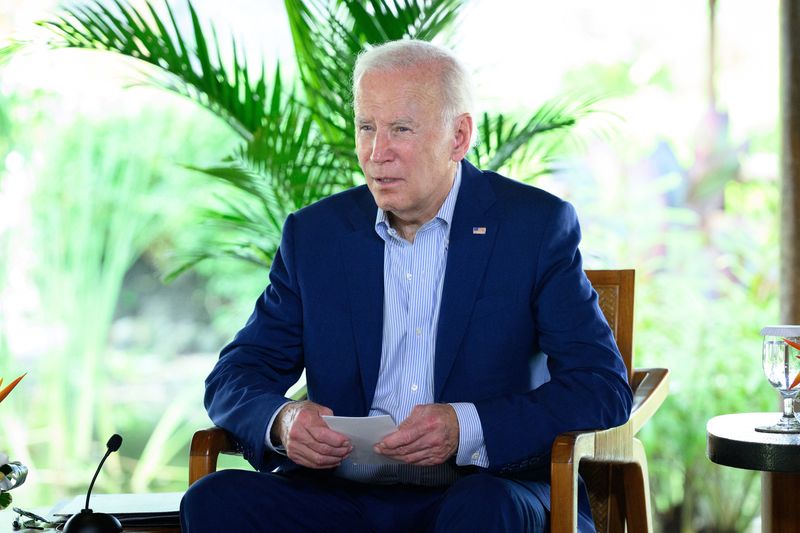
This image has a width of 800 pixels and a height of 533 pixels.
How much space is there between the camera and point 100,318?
4.71 m

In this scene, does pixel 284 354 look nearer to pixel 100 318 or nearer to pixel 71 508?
pixel 71 508

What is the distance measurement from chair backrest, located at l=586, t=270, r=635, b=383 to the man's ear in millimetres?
547

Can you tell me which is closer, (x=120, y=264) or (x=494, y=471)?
(x=494, y=471)

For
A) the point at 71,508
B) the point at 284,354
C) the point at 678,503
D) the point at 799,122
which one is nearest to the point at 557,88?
the point at 799,122

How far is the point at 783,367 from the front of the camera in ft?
7.40

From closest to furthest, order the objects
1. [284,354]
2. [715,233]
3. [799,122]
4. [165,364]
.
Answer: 1. [284,354]
2. [799,122]
3. [715,233]
4. [165,364]

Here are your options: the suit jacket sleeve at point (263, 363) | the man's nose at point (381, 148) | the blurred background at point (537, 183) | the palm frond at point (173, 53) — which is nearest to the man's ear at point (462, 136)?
the man's nose at point (381, 148)

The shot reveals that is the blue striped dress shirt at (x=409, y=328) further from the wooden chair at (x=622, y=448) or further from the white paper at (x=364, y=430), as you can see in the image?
the wooden chair at (x=622, y=448)

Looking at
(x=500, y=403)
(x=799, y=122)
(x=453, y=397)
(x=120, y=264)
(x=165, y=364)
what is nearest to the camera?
(x=500, y=403)

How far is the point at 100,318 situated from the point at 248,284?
704 millimetres

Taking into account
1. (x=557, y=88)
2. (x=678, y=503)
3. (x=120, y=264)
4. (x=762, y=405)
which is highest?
(x=557, y=88)

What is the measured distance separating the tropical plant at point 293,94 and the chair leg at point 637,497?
103 cm

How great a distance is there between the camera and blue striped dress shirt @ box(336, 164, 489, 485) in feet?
6.88

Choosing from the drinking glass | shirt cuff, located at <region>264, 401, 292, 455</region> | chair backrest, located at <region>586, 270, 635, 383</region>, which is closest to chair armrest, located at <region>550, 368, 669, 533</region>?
chair backrest, located at <region>586, 270, 635, 383</region>
